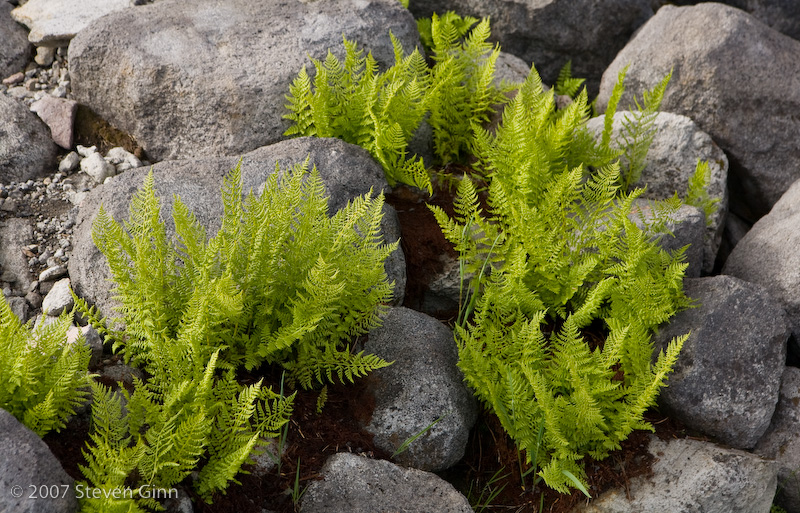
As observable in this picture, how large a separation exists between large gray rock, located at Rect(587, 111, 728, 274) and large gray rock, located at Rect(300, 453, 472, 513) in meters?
2.68

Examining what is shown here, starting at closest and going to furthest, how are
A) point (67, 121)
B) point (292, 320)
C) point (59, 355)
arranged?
point (59, 355) < point (292, 320) < point (67, 121)

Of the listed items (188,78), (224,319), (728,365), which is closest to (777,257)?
(728,365)

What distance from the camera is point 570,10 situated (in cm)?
605

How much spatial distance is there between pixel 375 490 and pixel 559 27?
453cm

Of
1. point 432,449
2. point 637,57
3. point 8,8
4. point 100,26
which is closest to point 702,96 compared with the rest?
point 637,57

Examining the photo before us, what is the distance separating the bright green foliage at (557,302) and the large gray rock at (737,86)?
115cm

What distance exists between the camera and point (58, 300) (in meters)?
3.62

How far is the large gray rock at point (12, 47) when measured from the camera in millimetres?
4914

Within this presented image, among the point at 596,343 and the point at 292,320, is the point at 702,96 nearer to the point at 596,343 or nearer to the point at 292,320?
the point at 596,343

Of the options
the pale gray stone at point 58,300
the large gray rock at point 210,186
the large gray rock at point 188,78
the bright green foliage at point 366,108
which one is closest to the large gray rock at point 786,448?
the large gray rock at point 210,186

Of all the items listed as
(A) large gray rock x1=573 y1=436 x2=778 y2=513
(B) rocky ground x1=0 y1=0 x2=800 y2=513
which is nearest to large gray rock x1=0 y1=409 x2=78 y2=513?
(B) rocky ground x1=0 y1=0 x2=800 y2=513

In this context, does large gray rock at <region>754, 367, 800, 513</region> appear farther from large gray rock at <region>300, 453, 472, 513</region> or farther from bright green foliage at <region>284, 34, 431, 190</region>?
bright green foliage at <region>284, 34, 431, 190</region>

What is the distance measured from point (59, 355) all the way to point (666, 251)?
3.20 m

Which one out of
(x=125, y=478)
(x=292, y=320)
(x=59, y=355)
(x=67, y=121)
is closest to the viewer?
(x=125, y=478)
